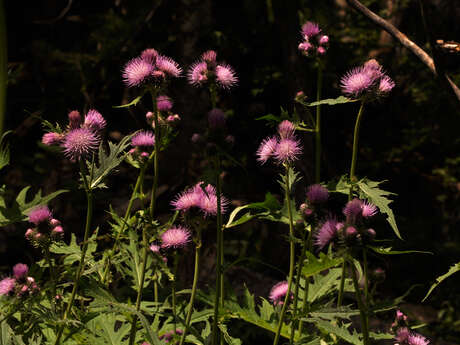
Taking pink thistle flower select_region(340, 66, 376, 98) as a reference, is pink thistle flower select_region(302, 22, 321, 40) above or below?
above

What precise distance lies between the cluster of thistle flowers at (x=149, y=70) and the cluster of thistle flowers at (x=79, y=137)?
15cm

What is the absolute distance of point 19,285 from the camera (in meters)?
1.75

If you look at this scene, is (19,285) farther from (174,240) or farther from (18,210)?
(174,240)

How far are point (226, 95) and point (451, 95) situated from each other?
339 centimetres

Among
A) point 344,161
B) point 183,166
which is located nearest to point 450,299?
point 344,161

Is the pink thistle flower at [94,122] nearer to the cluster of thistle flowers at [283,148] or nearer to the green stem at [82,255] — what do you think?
the green stem at [82,255]

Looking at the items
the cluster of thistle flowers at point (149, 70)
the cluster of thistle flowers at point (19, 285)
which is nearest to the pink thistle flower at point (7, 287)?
the cluster of thistle flowers at point (19, 285)

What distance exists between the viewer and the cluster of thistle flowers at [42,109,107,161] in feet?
5.28

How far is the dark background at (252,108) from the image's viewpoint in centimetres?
440

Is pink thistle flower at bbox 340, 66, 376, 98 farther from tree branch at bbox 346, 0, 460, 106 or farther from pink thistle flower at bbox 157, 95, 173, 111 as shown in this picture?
pink thistle flower at bbox 157, 95, 173, 111

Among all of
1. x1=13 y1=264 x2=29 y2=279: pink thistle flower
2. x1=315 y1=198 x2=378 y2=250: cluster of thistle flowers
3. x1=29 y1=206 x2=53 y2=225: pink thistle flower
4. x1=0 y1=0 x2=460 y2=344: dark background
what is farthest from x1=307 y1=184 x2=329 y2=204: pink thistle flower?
x1=0 y1=0 x2=460 y2=344: dark background

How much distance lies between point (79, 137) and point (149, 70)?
283mm

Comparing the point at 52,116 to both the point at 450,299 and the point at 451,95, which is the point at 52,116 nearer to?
the point at 450,299

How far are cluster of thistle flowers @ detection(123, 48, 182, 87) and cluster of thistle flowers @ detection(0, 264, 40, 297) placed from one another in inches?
25.0
